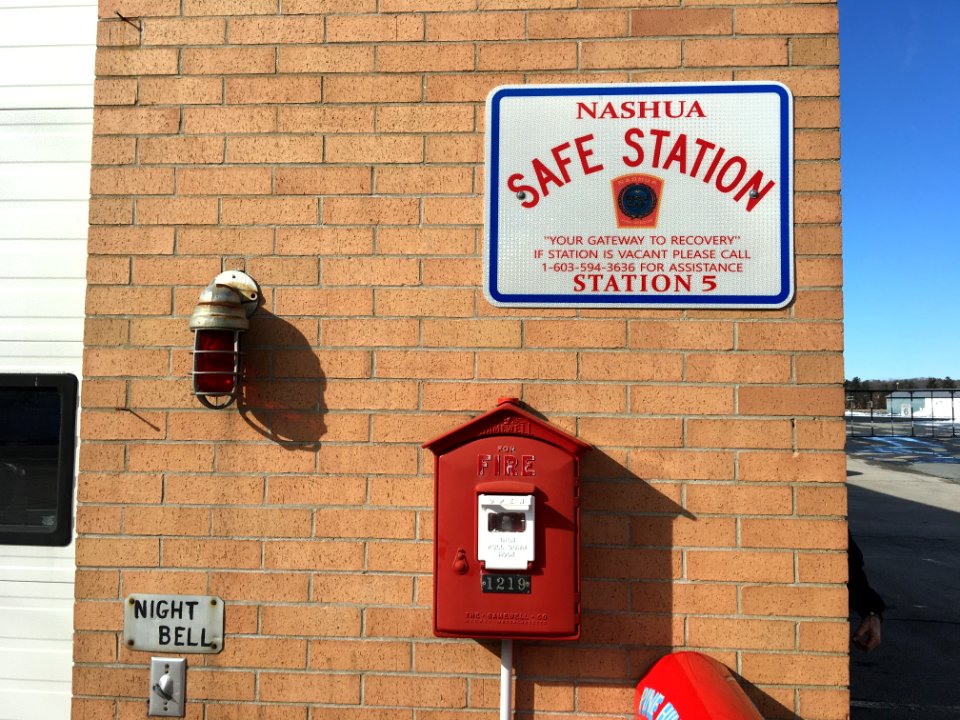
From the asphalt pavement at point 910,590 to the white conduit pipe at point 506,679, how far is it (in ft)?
12.1

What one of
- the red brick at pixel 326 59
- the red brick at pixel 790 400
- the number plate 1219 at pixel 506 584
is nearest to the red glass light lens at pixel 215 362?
the red brick at pixel 326 59

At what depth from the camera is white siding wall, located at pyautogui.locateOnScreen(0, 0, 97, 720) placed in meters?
2.71

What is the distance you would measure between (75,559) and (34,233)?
4.48 ft

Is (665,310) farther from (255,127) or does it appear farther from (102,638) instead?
(102,638)

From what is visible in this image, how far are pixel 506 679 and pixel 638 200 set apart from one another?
186 centimetres

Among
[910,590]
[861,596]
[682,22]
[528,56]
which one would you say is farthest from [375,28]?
[910,590]

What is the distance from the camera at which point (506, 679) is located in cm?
243

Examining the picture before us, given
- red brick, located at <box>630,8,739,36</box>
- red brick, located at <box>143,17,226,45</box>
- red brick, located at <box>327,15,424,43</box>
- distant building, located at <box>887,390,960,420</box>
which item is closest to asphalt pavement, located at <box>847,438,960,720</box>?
red brick, located at <box>630,8,739,36</box>

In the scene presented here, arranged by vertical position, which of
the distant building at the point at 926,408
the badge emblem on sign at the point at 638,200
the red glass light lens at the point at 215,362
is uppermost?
the badge emblem on sign at the point at 638,200

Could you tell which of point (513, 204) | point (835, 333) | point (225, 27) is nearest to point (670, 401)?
point (835, 333)

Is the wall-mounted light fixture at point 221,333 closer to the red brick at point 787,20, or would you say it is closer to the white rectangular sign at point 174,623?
the white rectangular sign at point 174,623

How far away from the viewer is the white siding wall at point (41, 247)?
2.71m

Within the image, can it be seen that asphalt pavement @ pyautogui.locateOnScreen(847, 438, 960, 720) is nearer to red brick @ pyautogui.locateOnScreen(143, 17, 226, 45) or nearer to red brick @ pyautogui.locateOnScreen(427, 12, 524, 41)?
red brick @ pyautogui.locateOnScreen(427, 12, 524, 41)

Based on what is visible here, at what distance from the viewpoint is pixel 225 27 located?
2742mm
